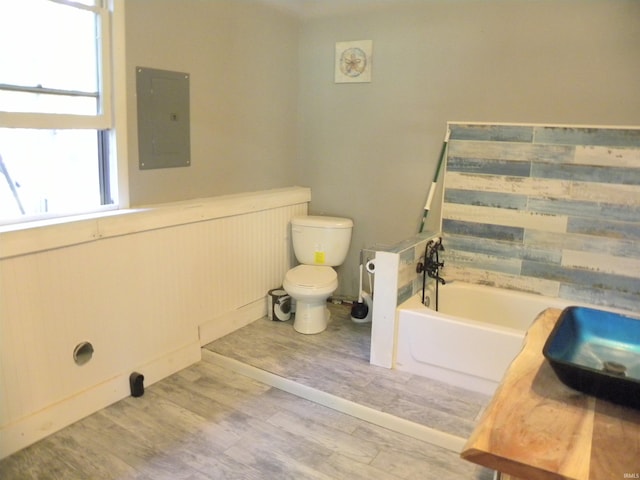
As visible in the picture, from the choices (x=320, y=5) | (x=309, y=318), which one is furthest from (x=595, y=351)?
(x=320, y=5)

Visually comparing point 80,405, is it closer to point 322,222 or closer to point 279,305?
point 279,305

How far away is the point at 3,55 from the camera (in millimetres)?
2131

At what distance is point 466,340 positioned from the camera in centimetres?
272

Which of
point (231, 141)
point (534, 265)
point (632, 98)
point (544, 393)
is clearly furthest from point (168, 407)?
point (632, 98)

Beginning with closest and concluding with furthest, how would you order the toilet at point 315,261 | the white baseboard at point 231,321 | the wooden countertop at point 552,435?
1. the wooden countertop at point 552,435
2. the white baseboard at point 231,321
3. the toilet at point 315,261

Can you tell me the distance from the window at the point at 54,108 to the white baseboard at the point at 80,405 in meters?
0.89

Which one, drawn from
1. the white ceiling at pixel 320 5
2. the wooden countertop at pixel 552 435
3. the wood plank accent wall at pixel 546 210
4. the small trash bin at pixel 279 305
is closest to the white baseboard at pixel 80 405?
the small trash bin at pixel 279 305

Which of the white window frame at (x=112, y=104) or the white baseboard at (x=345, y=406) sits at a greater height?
the white window frame at (x=112, y=104)

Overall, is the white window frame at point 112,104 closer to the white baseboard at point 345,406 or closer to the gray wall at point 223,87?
the gray wall at point 223,87

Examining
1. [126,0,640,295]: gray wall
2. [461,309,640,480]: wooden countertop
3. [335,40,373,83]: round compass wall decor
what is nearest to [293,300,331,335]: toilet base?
[126,0,640,295]: gray wall

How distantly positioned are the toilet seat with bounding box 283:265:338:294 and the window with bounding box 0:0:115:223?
1.25 meters

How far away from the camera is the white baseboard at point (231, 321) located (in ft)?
10.4

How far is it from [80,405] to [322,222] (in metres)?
1.93

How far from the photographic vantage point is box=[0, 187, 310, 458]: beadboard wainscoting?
7.04 ft
